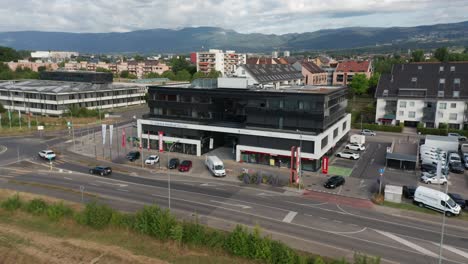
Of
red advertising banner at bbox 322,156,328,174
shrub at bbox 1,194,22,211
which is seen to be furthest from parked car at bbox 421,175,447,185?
shrub at bbox 1,194,22,211

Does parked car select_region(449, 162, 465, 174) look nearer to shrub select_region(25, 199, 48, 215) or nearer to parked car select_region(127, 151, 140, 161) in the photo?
parked car select_region(127, 151, 140, 161)

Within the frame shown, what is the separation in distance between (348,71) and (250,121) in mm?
107972

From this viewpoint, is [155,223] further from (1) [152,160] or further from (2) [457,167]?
(2) [457,167]

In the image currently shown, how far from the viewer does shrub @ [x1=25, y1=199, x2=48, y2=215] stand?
124 ft

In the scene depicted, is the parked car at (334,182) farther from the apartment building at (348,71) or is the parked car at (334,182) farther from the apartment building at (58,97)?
the apartment building at (348,71)

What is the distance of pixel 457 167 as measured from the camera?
55969 millimetres

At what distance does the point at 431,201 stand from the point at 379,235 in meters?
11.0

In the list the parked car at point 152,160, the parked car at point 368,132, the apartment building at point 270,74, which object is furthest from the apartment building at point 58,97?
the parked car at point 368,132

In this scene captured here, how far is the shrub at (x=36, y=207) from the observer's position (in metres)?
37.7

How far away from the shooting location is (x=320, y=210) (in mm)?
40188

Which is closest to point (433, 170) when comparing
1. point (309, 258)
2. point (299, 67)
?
point (309, 258)

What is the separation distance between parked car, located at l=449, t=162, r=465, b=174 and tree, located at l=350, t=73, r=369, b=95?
70.2 metres

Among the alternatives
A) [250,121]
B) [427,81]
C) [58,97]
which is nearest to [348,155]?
[250,121]

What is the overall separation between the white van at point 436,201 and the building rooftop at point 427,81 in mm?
51589
